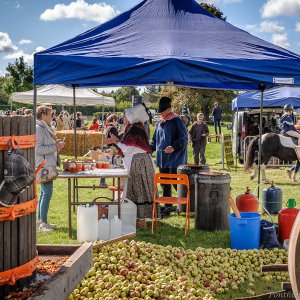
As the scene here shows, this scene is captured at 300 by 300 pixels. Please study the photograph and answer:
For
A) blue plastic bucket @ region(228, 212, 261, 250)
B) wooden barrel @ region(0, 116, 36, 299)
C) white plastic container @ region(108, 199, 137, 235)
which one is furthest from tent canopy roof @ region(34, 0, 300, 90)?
wooden barrel @ region(0, 116, 36, 299)

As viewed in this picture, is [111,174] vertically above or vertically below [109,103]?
below

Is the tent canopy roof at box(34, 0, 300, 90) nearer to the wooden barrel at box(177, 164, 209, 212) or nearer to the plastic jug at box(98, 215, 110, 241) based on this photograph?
the plastic jug at box(98, 215, 110, 241)

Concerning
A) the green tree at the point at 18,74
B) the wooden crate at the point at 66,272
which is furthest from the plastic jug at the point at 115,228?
the green tree at the point at 18,74

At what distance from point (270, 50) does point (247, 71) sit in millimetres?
867

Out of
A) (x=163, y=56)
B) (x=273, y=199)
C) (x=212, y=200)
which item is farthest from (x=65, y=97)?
(x=163, y=56)

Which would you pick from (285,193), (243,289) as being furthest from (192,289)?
Answer: (285,193)

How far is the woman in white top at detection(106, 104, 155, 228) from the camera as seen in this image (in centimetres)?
795

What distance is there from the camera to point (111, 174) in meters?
7.30

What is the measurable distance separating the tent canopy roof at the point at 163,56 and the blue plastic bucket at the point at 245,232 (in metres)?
1.78

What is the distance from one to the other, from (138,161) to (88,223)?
4.67ft

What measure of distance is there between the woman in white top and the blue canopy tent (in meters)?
0.96

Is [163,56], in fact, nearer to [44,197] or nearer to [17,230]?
[44,197]

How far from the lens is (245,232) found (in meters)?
6.85

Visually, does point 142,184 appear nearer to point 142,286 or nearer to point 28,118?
point 142,286
